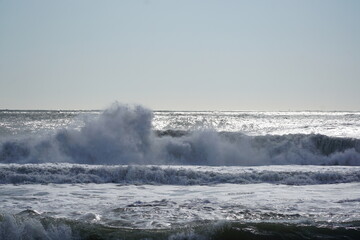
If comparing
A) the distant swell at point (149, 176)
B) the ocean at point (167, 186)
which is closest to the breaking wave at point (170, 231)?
the ocean at point (167, 186)

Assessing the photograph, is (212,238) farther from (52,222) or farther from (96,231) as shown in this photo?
(52,222)

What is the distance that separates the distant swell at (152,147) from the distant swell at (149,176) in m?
6.28

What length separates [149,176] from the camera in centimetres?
1451

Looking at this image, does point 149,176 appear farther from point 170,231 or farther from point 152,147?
point 152,147

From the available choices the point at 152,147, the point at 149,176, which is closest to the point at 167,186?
the point at 149,176

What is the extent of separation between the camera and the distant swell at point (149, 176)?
46.3 feet

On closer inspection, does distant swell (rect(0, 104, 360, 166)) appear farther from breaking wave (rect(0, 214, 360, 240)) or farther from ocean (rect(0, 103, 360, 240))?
breaking wave (rect(0, 214, 360, 240))

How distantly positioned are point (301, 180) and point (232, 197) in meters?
4.15

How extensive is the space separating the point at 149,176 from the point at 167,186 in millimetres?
1137

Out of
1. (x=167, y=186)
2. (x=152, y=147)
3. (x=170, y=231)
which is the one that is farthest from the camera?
(x=152, y=147)

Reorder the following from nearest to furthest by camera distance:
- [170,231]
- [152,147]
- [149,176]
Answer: [170,231] → [149,176] → [152,147]

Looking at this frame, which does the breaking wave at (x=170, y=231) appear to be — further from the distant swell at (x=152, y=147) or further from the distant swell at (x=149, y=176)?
the distant swell at (x=152, y=147)

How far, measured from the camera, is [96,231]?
7.83 m

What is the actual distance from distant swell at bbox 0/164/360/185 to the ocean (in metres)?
0.03
